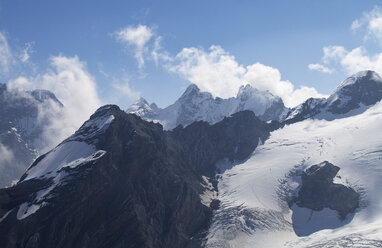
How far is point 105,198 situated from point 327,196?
8818 cm

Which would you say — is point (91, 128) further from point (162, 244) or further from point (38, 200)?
point (162, 244)

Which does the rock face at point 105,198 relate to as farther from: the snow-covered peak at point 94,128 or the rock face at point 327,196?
the rock face at point 327,196

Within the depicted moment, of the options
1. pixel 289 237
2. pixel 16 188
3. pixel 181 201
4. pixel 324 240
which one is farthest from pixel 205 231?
pixel 16 188

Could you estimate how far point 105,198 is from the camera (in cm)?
16312

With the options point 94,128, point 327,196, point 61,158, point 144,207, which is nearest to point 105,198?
point 144,207

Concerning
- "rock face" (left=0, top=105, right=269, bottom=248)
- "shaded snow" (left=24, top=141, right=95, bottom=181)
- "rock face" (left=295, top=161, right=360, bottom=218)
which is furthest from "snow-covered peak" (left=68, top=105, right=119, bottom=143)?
"rock face" (left=295, top=161, right=360, bottom=218)

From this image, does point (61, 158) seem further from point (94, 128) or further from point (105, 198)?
point (105, 198)

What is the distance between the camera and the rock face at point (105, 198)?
482 feet

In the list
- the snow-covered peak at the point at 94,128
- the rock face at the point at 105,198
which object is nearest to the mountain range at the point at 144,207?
the rock face at the point at 105,198

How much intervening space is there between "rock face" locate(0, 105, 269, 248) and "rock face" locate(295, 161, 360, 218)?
4060 cm

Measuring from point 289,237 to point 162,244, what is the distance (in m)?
46.8

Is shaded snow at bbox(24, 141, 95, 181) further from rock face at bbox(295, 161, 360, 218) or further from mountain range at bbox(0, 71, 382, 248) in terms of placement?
rock face at bbox(295, 161, 360, 218)

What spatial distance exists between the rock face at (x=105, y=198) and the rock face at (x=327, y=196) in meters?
40.6

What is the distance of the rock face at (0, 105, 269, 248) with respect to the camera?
14688 cm
